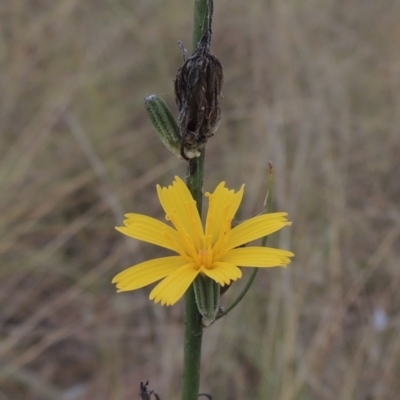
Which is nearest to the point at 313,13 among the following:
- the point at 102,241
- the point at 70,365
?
the point at 102,241

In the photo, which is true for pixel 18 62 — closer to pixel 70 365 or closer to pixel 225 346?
pixel 70 365

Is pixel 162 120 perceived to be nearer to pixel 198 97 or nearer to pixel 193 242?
pixel 198 97

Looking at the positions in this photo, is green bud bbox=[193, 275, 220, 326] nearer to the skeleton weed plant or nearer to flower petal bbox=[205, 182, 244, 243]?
the skeleton weed plant

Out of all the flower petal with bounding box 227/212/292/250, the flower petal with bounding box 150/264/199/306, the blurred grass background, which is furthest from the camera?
the blurred grass background

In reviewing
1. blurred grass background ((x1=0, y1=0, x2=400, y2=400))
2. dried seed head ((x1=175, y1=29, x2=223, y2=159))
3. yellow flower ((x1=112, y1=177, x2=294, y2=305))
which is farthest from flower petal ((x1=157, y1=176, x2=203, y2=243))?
blurred grass background ((x1=0, y1=0, x2=400, y2=400))

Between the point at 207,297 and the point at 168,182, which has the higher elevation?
the point at 168,182

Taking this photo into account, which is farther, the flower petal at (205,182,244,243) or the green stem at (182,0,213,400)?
the flower petal at (205,182,244,243)

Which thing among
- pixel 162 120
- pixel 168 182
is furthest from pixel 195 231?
pixel 168 182
